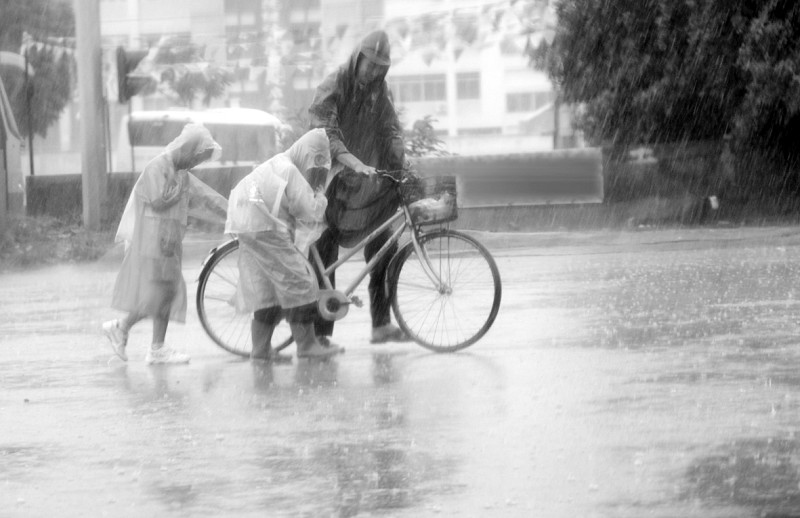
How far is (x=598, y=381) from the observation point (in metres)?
7.62

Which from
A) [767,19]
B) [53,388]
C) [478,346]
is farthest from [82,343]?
[767,19]

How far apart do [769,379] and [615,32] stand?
1248 centimetres

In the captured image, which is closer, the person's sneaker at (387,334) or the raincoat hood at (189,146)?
the raincoat hood at (189,146)

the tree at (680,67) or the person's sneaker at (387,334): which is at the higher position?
the tree at (680,67)

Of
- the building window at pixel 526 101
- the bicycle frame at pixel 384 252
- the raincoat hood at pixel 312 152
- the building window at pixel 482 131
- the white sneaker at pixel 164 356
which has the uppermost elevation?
the raincoat hood at pixel 312 152

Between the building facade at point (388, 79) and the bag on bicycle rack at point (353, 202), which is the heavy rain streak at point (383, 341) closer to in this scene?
the bag on bicycle rack at point (353, 202)

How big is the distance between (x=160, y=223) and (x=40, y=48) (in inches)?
1079

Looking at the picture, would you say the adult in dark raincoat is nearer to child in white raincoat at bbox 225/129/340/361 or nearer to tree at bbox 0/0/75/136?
child in white raincoat at bbox 225/129/340/361

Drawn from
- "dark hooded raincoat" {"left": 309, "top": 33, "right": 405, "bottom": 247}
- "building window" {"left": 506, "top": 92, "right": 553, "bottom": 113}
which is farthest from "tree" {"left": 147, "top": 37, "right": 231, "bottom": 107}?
"building window" {"left": 506, "top": 92, "right": 553, "bottom": 113}

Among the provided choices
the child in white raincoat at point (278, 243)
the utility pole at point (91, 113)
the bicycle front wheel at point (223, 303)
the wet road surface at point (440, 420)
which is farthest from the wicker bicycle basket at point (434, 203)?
the utility pole at point (91, 113)

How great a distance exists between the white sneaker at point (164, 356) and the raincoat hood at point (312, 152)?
1.25 metres

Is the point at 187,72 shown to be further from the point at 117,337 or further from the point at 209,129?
the point at 117,337

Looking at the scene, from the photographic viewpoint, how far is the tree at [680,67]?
1819 centimetres

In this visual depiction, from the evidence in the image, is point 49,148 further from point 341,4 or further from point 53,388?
point 53,388
